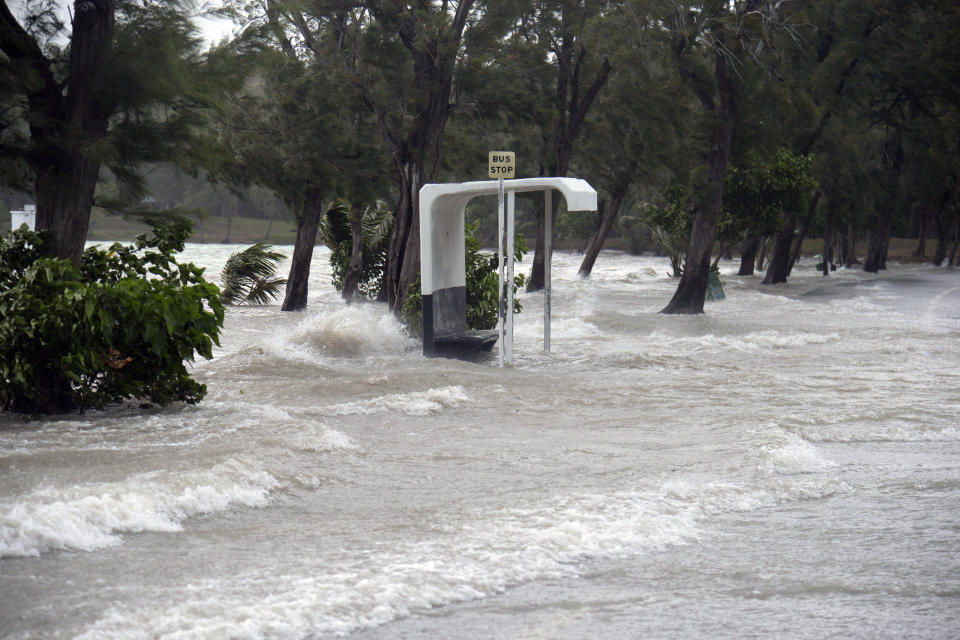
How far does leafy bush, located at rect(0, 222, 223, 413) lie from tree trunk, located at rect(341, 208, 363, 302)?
1620cm

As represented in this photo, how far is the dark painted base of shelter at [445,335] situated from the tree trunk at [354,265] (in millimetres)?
11373

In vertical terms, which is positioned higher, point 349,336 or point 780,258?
point 780,258

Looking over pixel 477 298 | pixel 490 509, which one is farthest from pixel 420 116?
pixel 490 509

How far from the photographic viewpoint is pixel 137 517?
19.5 feet

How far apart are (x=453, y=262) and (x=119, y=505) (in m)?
9.06

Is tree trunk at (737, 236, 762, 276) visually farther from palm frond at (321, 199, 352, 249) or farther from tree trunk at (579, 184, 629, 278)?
palm frond at (321, 199, 352, 249)

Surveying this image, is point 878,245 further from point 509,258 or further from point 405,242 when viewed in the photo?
point 509,258

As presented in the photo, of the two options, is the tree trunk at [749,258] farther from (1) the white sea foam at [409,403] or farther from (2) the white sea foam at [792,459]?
(2) the white sea foam at [792,459]

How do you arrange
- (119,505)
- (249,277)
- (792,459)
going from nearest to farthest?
1. (119,505)
2. (792,459)
3. (249,277)

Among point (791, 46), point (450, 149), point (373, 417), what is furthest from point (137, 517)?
point (791, 46)

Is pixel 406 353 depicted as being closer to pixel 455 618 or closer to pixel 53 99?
pixel 53 99

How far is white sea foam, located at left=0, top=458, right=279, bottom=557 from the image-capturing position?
5.51 m

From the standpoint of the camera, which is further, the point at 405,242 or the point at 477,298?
the point at 405,242

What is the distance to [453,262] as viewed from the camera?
14.8 meters
